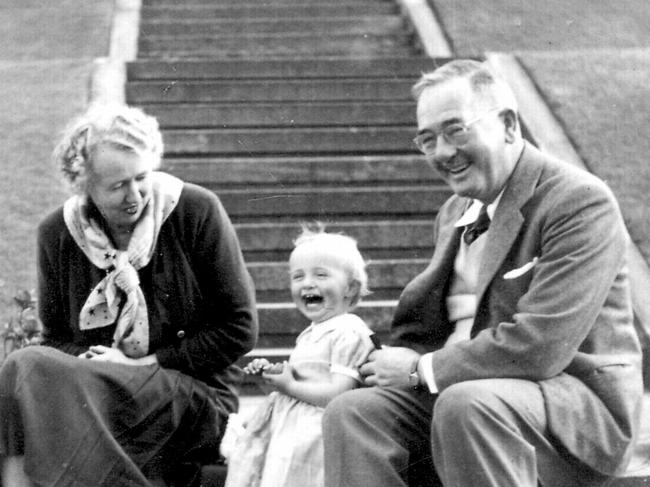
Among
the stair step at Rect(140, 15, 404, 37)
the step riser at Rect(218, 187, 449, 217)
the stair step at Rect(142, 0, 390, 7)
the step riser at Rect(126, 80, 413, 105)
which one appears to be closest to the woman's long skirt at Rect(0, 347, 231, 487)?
Result: the step riser at Rect(218, 187, 449, 217)

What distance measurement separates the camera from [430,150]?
370 cm

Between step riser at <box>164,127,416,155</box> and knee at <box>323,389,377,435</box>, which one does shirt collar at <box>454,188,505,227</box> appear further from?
step riser at <box>164,127,416,155</box>

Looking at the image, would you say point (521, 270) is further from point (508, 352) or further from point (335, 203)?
point (335, 203)

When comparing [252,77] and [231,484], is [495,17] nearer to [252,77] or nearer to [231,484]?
[252,77]

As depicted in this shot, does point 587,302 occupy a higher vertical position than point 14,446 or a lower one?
higher

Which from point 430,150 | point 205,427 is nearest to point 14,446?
point 205,427

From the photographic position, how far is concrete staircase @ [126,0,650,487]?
6.57 meters

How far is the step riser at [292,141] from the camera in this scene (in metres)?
7.59

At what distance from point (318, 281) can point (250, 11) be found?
701cm

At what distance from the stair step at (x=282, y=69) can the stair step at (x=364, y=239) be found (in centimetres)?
224

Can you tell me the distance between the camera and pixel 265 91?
8344mm

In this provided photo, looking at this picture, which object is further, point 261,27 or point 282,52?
point 261,27

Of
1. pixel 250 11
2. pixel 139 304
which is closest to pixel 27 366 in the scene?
pixel 139 304

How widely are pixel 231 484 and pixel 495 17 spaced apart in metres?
7.22
